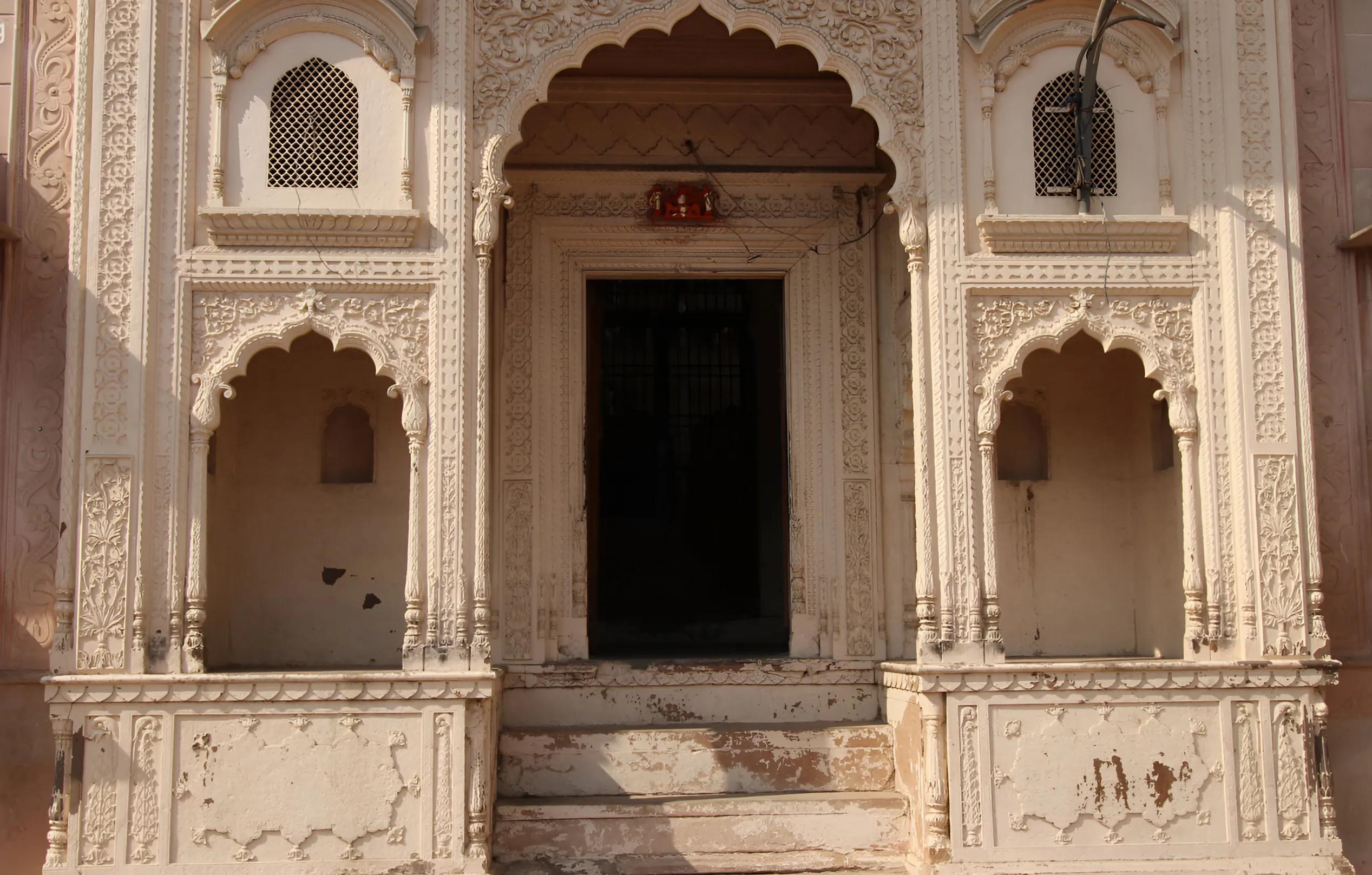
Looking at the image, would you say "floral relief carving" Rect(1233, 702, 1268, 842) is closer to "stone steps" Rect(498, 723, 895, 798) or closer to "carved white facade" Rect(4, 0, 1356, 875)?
"carved white facade" Rect(4, 0, 1356, 875)

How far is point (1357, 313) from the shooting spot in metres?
8.58

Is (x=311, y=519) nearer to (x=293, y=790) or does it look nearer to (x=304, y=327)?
(x=304, y=327)

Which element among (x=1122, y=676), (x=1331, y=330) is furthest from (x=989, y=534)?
(x=1331, y=330)

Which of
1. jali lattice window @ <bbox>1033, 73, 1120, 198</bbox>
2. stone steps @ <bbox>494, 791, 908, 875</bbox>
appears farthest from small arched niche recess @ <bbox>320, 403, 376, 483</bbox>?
jali lattice window @ <bbox>1033, 73, 1120, 198</bbox>

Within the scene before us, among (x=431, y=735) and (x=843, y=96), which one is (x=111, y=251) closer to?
(x=431, y=735)

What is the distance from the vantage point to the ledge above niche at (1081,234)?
25.7 ft

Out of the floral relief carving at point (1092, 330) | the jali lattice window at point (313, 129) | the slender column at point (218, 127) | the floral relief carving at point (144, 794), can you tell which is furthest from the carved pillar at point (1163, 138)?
the floral relief carving at point (144, 794)

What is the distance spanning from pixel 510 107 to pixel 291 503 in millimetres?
2999

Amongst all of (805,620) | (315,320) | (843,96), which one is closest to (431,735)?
(315,320)

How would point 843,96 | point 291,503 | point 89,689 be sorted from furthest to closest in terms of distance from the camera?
point 843,96, point 291,503, point 89,689

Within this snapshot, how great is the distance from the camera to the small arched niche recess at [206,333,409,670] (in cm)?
908

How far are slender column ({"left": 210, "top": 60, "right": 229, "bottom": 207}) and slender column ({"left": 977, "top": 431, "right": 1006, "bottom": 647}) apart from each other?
425 centimetres

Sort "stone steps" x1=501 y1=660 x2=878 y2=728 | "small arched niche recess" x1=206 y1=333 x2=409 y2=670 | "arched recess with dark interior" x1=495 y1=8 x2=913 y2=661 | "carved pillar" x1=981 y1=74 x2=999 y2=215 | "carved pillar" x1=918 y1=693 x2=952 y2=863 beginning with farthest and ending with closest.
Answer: "arched recess with dark interior" x1=495 y1=8 x2=913 y2=661, "small arched niche recess" x1=206 y1=333 x2=409 y2=670, "stone steps" x1=501 y1=660 x2=878 y2=728, "carved pillar" x1=981 y1=74 x2=999 y2=215, "carved pillar" x1=918 y1=693 x2=952 y2=863

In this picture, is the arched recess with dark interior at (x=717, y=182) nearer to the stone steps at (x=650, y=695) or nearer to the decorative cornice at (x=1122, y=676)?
the stone steps at (x=650, y=695)
